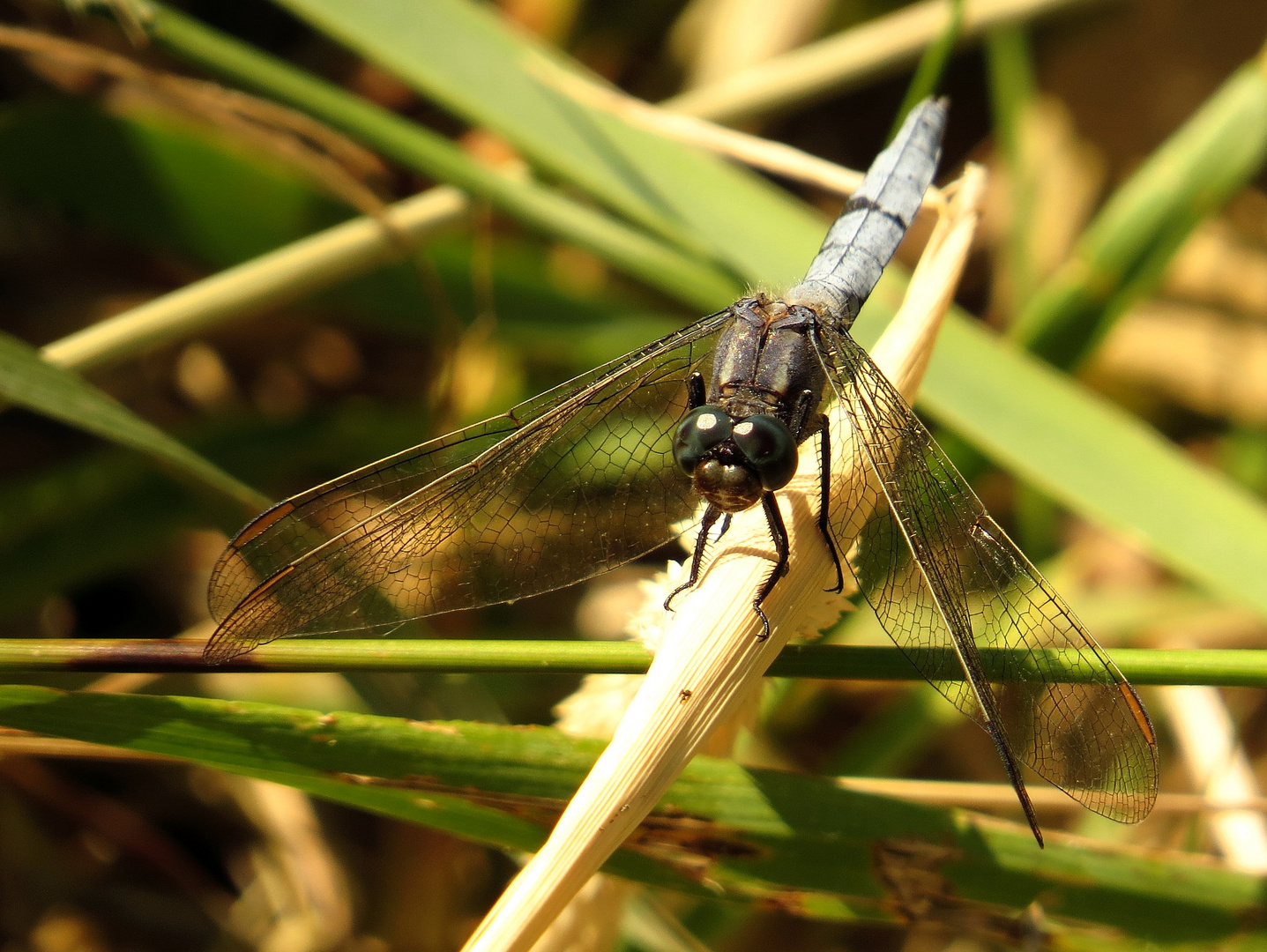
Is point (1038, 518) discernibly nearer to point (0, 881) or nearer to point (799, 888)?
point (799, 888)

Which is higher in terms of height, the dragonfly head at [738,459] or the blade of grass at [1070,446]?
the blade of grass at [1070,446]

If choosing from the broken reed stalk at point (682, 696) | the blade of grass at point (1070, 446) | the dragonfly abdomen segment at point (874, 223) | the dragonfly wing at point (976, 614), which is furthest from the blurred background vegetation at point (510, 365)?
the broken reed stalk at point (682, 696)

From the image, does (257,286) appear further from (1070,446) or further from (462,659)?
(1070,446)

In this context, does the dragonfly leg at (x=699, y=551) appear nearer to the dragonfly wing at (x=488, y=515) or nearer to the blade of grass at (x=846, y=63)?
the dragonfly wing at (x=488, y=515)

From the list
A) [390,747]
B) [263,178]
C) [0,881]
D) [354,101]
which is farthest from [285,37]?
[390,747]

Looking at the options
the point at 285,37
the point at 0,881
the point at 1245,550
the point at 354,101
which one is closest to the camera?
the point at 1245,550

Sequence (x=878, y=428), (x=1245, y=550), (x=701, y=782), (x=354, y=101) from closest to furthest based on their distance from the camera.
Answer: (x=701, y=782), (x=878, y=428), (x=1245, y=550), (x=354, y=101)

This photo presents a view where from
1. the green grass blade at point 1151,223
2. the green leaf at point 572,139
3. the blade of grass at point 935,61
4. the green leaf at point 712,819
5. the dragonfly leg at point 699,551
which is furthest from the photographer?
the green grass blade at point 1151,223

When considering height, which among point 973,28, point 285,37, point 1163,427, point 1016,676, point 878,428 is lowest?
point 1016,676
